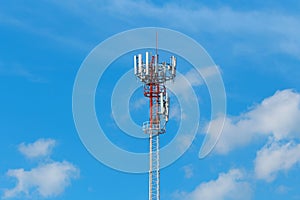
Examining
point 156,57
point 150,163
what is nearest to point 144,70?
point 156,57

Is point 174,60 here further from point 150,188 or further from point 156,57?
point 150,188

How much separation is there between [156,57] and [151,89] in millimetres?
3243

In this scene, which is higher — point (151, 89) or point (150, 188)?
point (151, 89)

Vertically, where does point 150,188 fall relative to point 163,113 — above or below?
below

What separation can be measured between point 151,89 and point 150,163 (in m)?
7.30

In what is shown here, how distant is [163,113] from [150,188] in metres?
7.49

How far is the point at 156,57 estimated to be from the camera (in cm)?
11081

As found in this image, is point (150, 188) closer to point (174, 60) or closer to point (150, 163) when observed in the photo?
point (150, 163)

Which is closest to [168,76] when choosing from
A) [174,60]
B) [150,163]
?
[174,60]

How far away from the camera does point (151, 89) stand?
112 metres

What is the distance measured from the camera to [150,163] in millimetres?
109938

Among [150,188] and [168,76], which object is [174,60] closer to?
[168,76]

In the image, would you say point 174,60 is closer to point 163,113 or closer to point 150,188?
point 163,113

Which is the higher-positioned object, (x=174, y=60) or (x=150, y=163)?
(x=174, y=60)
